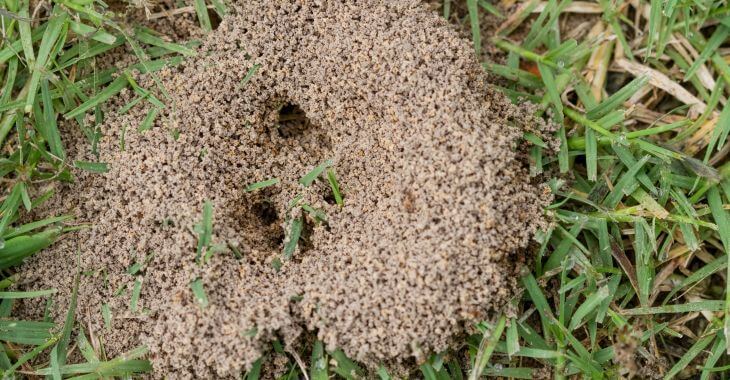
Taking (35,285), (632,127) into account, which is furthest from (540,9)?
(35,285)

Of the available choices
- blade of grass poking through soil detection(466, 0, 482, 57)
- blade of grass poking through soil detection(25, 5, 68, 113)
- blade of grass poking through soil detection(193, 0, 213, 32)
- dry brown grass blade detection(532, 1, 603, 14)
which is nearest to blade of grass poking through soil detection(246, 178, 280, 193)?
blade of grass poking through soil detection(193, 0, 213, 32)

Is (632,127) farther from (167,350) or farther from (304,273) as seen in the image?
(167,350)

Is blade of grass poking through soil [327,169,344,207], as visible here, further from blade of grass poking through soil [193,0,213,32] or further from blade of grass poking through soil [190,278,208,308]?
blade of grass poking through soil [193,0,213,32]

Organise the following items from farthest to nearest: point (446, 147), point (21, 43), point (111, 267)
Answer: point (21, 43)
point (111, 267)
point (446, 147)

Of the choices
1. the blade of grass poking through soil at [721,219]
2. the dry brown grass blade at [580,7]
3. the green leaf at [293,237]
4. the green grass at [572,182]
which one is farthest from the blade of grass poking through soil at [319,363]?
the dry brown grass blade at [580,7]

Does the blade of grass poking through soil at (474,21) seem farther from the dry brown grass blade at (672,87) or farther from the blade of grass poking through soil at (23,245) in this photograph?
the blade of grass poking through soil at (23,245)

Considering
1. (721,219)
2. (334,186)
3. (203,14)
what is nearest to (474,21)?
(334,186)
